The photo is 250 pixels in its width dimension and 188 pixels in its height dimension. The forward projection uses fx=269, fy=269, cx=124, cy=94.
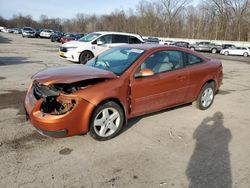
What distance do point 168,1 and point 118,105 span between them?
75.5m

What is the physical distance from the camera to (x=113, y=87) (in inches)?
172

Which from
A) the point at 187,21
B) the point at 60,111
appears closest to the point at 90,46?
the point at 60,111

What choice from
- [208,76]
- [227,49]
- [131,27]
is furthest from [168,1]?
[208,76]

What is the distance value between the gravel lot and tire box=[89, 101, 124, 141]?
0.44 feet

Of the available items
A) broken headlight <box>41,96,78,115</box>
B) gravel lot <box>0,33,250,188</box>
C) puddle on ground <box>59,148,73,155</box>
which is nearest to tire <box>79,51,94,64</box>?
gravel lot <box>0,33,250,188</box>

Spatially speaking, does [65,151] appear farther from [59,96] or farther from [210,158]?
[210,158]

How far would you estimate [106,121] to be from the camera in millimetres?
4379

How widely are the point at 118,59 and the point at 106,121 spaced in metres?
1.46

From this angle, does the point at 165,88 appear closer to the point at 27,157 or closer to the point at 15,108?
the point at 27,157

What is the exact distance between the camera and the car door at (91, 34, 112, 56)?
44.6 ft

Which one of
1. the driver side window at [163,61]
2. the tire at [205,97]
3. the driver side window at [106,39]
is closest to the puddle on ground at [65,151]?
the driver side window at [163,61]

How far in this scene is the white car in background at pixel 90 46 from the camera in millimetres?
13312

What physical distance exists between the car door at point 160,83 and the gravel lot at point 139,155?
411mm

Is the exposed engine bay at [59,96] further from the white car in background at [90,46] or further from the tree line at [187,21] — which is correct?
the tree line at [187,21]
